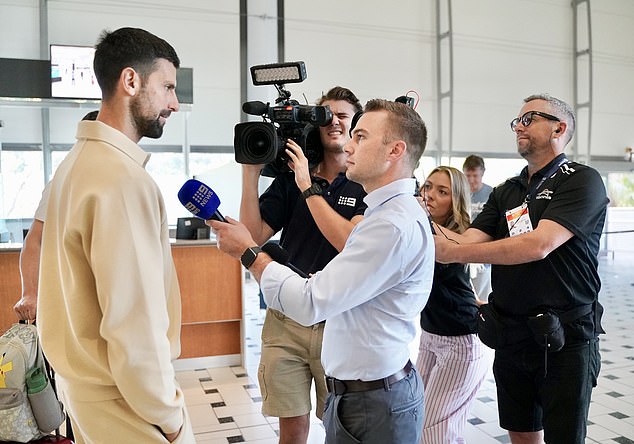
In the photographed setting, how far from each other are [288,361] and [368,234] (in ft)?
2.54

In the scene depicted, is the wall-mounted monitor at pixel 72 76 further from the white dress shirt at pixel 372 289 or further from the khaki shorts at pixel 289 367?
the white dress shirt at pixel 372 289

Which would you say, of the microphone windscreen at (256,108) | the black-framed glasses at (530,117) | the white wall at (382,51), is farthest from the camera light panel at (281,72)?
the white wall at (382,51)

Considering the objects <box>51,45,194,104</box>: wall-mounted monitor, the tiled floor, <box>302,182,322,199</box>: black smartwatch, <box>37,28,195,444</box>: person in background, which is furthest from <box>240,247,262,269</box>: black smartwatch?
<box>51,45,194,104</box>: wall-mounted monitor

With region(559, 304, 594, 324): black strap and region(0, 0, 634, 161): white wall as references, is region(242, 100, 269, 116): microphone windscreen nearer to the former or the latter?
region(559, 304, 594, 324): black strap

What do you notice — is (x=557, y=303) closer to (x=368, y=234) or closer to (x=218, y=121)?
(x=368, y=234)

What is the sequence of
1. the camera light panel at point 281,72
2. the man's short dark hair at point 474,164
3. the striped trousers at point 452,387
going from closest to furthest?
the camera light panel at point 281,72, the striped trousers at point 452,387, the man's short dark hair at point 474,164

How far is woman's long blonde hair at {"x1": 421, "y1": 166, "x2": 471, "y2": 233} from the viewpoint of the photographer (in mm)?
2721

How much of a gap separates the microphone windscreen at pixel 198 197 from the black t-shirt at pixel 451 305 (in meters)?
1.24

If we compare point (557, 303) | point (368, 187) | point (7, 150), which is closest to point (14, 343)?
point (368, 187)

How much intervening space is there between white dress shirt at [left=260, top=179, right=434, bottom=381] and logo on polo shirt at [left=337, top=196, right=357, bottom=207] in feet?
1.41

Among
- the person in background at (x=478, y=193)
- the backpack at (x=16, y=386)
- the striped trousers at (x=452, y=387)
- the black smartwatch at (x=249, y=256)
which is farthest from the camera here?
the person in background at (x=478, y=193)

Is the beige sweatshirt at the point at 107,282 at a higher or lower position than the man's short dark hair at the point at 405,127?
lower

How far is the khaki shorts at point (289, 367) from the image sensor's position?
2.08m

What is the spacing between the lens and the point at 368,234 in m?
1.54
